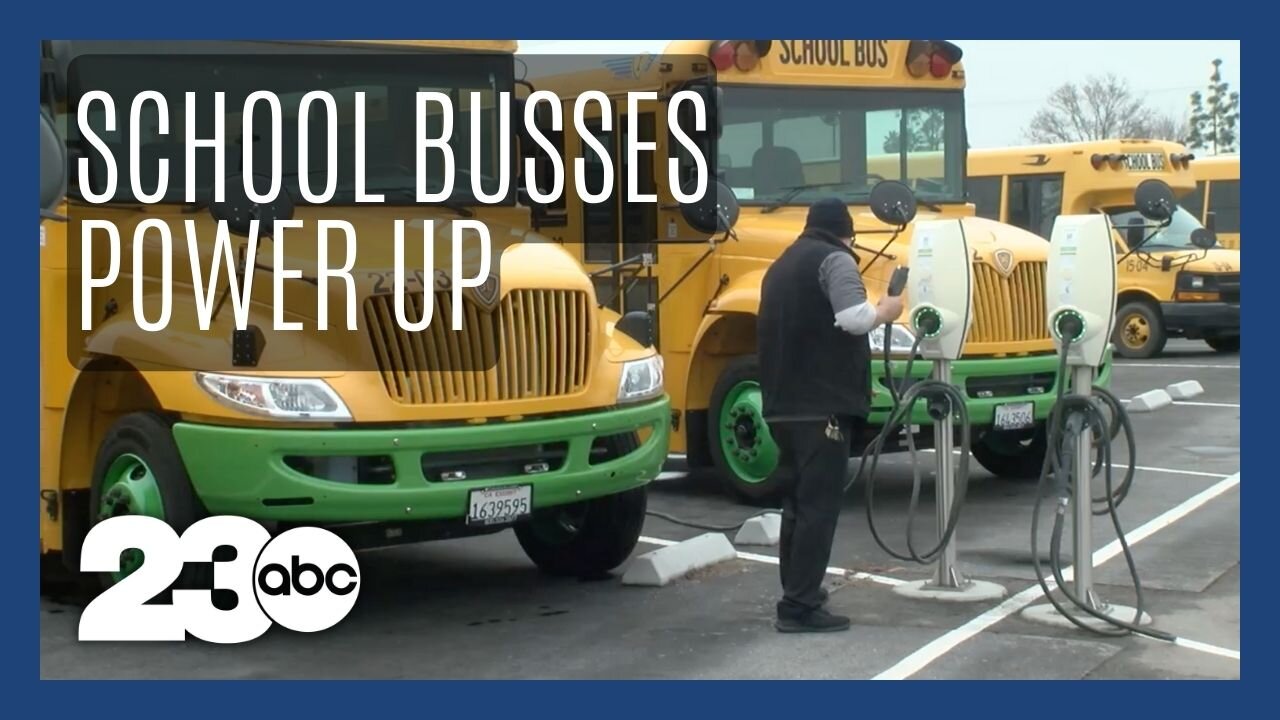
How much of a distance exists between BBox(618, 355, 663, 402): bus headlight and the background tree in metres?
57.0

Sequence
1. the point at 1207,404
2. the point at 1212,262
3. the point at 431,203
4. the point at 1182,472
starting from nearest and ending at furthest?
the point at 431,203
the point at 1182,472
the point at 1207,404
the point at 1212,262

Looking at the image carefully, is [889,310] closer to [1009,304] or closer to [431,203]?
[431,203]

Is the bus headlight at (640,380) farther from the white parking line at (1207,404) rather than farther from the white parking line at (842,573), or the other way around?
the white parking line at (1207,404)

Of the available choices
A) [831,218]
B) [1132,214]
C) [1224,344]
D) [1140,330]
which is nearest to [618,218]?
[831,218]

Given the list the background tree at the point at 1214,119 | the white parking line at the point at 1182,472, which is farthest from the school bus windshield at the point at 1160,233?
the background tree at the point at 1214,119

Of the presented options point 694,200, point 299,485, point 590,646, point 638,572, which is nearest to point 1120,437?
point 694,200

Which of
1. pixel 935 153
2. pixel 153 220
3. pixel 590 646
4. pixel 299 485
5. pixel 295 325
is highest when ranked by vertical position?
pixel 935 153

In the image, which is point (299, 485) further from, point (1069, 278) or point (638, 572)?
point (1069, 278)

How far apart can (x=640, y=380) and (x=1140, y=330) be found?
48.3ft

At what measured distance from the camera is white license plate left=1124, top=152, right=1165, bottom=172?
775 inches

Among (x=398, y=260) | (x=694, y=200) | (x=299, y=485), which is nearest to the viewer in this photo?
(x=299, y=485)

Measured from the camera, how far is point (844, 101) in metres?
11.3

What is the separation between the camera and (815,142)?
11227mm

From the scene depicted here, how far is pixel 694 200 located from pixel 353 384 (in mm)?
4228
